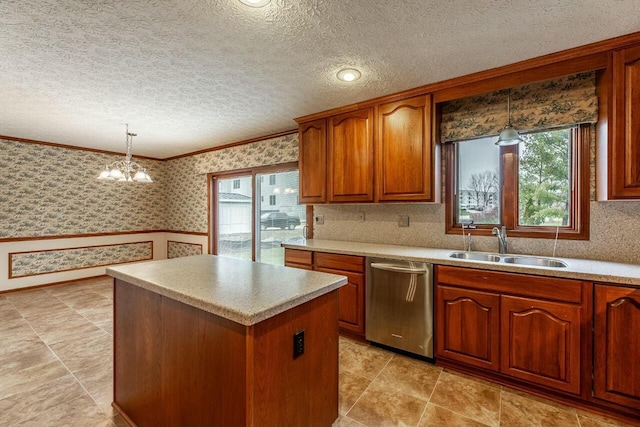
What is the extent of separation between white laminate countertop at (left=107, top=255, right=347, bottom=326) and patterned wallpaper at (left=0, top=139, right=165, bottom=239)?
13.8ft

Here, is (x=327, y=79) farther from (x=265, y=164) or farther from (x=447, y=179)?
(x=265, y=164)

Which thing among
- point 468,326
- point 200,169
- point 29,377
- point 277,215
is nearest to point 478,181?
point 468,326

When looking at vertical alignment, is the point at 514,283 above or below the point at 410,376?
above

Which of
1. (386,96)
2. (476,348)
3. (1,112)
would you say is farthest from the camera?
(1,112)

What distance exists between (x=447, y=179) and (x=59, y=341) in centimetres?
415

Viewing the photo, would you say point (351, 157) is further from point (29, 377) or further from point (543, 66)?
point (29, 377)

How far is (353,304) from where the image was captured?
2.78 metres

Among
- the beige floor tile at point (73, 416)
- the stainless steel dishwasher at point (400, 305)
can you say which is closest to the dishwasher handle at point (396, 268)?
the stainless steel dishwasher at point (400, 305)

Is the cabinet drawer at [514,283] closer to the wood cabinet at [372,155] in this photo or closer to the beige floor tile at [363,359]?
the wood cabinet at [372,155]

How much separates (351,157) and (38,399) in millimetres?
3152

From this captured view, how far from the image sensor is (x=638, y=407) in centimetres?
169

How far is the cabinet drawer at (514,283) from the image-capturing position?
183cm

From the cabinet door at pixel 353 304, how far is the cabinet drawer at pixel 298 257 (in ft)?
1.15

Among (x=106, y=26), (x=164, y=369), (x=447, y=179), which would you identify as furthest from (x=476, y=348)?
(x=106, y=26)
